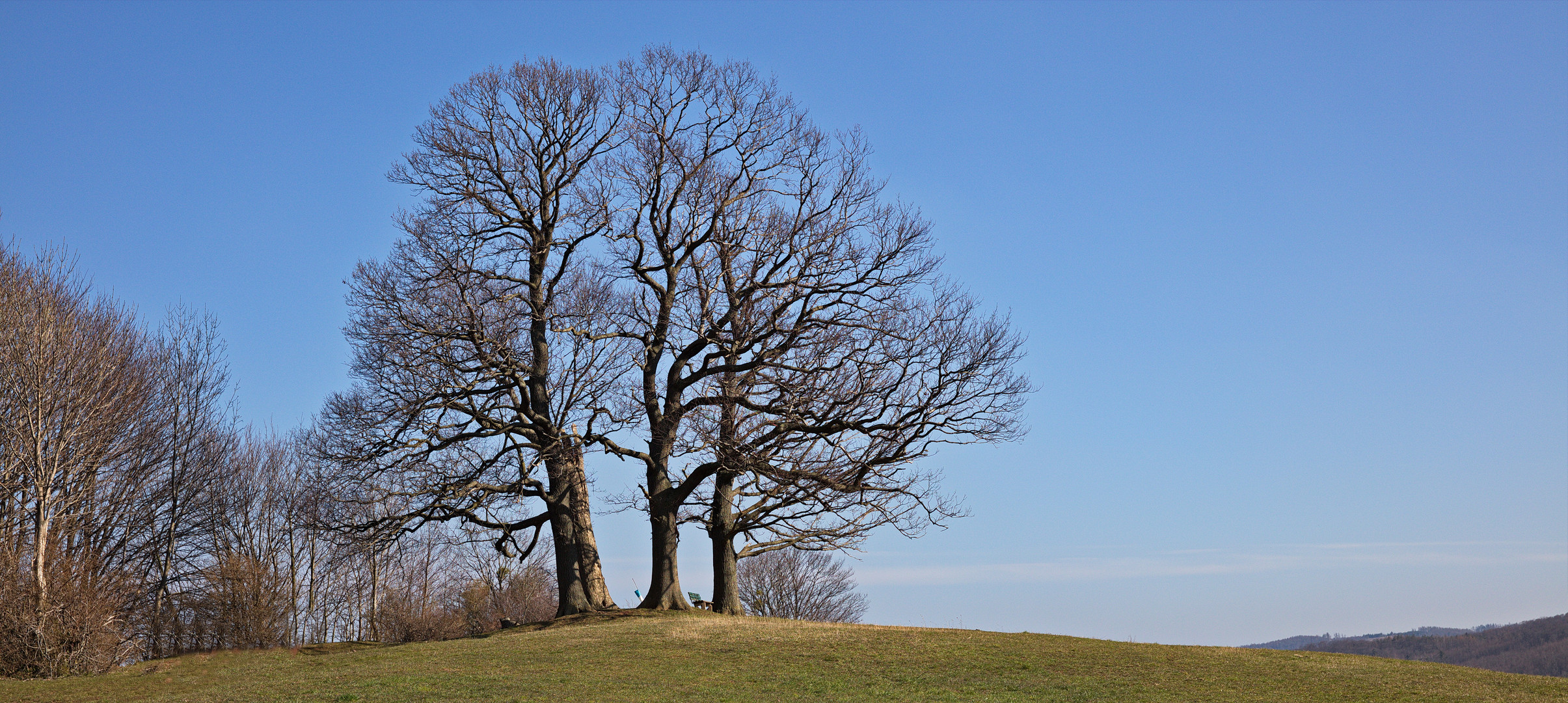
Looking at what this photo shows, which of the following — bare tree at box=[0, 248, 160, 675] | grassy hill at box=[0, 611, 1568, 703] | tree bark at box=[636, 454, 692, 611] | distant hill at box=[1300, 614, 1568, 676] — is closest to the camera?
grassy hill at box=[0, 611, 1568, 703]

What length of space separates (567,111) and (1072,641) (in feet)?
54.4

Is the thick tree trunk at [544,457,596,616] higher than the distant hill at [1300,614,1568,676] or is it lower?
higher

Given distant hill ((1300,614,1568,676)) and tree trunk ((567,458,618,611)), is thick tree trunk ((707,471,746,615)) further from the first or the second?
distant hill ((1300,614,1568,676))

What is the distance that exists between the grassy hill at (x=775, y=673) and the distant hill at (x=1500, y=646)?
24.7 meters

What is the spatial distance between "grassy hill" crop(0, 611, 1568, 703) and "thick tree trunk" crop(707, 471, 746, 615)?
9.44 ft

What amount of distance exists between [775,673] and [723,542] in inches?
298

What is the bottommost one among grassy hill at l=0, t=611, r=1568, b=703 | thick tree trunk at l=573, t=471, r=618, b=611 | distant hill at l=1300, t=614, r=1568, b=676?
distant hill at l=1300, t=614, r=1568, b=676

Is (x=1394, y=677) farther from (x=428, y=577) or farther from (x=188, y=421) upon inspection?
(x=428, y=577)

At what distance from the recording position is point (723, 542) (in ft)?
77.5

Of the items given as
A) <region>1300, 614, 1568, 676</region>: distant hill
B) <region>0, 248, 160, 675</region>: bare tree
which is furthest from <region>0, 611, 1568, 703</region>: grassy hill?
<region>1300, 614, 1568, 676</region>: distant hill

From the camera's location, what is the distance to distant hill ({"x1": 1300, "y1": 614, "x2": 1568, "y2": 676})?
1674 inches

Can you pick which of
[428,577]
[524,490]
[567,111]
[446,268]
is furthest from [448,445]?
[428,577]

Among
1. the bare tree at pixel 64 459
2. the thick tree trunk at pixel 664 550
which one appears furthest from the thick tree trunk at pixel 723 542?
the bare tree at pixel 64 459

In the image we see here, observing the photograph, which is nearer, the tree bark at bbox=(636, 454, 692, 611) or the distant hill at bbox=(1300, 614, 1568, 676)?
the tree bark at bbox=(636, 454, 692, 611)
